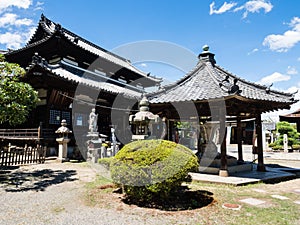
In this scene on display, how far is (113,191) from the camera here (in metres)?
6.48

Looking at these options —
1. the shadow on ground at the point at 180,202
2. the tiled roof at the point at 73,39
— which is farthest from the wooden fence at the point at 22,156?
the tiled roof at the point at 73,39

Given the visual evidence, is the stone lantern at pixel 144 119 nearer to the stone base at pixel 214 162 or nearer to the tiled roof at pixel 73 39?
the stone base at pixel 214 162

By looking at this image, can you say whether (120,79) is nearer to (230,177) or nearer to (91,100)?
(91,100)

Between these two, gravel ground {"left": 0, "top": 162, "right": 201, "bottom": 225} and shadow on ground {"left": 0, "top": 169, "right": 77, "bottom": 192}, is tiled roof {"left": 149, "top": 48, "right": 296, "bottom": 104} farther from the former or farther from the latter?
shadow on ground {"left": 0, "top": 169, "right": 77, "bottom": 192}

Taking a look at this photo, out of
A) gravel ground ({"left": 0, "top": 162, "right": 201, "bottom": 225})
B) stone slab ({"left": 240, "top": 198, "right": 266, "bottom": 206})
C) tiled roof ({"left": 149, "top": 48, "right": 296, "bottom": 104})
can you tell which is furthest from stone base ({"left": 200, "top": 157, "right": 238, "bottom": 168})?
gravel ground ({"left": 0, "top": 162, "right": 201, "bottom": 225})

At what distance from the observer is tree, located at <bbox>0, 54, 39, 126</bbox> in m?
7.46

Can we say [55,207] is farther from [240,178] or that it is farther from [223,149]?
[240,178]

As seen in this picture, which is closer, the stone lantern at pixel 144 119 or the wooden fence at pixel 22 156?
the stone lantern at pixel 144 119

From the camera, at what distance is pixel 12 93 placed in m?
7.55

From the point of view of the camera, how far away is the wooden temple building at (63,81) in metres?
13.5

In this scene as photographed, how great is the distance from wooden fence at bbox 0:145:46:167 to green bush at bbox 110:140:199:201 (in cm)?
736

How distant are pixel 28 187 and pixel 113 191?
2844 millimetres

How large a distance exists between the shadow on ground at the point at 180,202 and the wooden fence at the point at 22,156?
734 cm

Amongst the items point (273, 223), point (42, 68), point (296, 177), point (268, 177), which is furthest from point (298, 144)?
point (42, 68)
